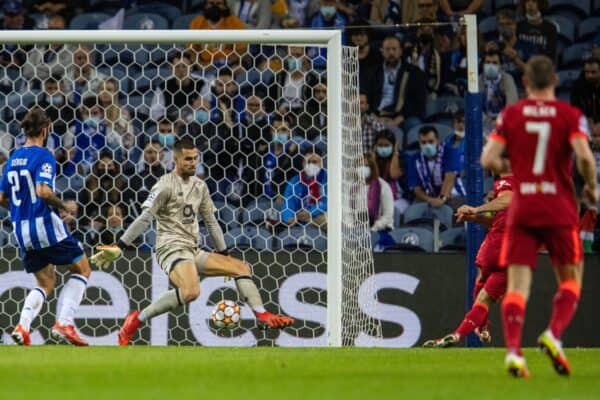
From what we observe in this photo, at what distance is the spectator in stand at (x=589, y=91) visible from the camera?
1712cm

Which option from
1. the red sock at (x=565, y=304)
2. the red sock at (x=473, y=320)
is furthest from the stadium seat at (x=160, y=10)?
the red sock at (x=565, y=304)

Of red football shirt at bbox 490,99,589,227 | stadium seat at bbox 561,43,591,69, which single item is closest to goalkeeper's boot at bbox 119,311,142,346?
red football shirt at bbox 490,99,589,227

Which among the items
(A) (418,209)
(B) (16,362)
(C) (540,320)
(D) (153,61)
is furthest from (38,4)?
(B) (16,362)

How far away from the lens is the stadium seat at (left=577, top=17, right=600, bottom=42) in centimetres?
1838

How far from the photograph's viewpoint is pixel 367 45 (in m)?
17.4

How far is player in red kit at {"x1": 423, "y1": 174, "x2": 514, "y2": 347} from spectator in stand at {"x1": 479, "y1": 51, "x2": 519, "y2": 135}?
470 cm

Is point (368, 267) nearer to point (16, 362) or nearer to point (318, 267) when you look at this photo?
point (318, 267)

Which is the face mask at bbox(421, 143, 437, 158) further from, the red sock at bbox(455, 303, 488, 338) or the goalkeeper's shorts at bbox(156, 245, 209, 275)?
the red sock at bbox(455, 303, 488, 338)

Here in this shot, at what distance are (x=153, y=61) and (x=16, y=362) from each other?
7552 millimetres

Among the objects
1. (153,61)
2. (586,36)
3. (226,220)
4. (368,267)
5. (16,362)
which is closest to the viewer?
(16,362)

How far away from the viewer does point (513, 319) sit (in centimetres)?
809

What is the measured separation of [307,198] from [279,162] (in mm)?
554

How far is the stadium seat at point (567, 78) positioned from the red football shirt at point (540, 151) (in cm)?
972

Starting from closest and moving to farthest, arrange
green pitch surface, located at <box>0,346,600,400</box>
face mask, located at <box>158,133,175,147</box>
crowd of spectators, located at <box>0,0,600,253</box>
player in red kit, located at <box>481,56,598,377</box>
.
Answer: green pitch surface, located at <box>0,346,600,400</box> → player in red kit, located at <box>481,56,598,377</box> → crowd of spectators, located at <box>0,0,600,253</box> → face mask, located at <box>158,133,175,147</box>
